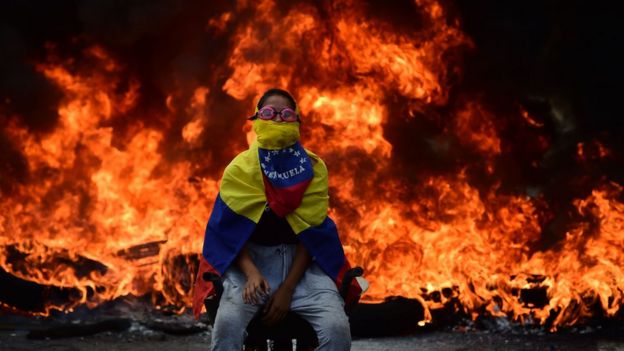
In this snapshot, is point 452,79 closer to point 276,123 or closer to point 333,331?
point 276,123

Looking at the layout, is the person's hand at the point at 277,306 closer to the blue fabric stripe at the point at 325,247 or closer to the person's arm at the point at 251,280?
the person's arm at the point at 251,280

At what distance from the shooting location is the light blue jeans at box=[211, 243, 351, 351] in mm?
3752

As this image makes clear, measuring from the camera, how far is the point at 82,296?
29.5ft

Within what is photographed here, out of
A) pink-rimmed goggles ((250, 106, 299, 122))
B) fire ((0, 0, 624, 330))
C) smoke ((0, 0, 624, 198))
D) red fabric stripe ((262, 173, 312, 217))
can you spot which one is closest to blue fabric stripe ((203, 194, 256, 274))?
red fabric stripe ((262, 173, 312, 217))

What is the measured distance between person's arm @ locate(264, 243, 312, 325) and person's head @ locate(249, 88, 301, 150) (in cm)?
64

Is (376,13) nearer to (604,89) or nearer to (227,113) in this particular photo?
(227,113)

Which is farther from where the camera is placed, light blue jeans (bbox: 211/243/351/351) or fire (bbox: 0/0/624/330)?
fire (bbox: 0/0/624/330)

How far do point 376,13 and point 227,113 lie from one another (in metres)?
2.32

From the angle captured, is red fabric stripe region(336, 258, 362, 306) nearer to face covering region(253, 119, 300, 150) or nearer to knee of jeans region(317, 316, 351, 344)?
knee of jeans region(317, 316, 351, 344)

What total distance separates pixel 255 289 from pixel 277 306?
0.48 feet

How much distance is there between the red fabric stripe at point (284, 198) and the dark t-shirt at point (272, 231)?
0.18ft

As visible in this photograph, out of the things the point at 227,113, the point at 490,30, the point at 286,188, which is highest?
the point at 490,30

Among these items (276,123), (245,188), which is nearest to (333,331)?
(245,188)

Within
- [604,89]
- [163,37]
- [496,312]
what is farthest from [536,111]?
[163,37]
